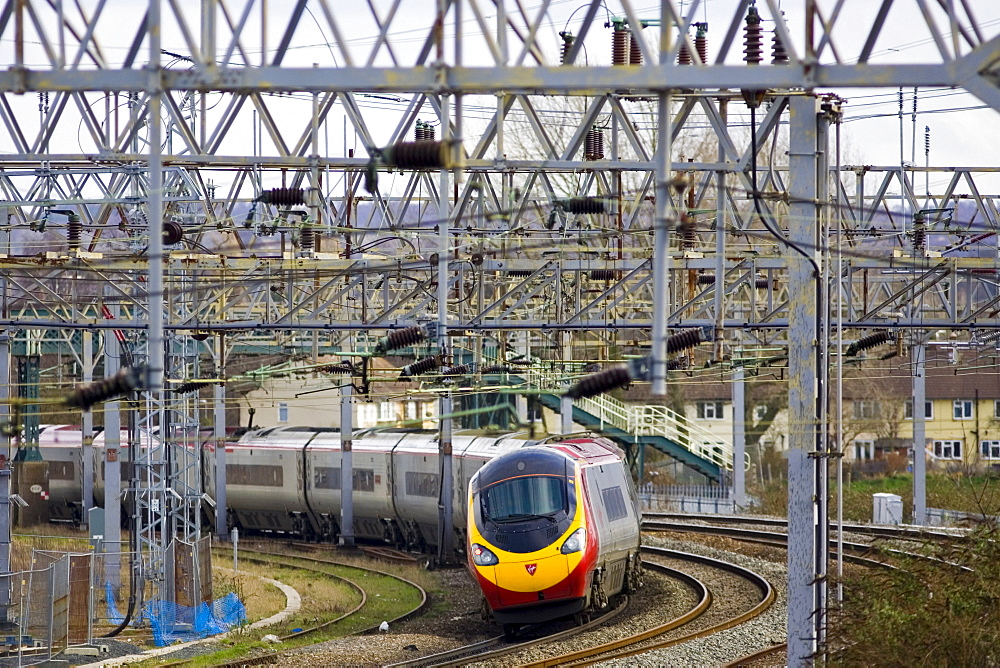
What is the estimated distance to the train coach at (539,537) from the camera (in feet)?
58.1

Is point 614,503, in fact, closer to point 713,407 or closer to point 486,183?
point 486,183

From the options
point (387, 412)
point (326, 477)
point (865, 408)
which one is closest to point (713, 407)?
point (865, 408)

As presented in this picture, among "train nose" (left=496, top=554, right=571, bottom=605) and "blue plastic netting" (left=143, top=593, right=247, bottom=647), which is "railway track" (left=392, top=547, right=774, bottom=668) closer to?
"train nose" (left=496, top=554, right=571, bottom=605)

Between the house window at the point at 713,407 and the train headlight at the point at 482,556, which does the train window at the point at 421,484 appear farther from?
the house window at the point at 713,407

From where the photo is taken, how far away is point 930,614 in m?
10.7

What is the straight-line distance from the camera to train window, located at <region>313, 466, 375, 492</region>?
95.9 feet

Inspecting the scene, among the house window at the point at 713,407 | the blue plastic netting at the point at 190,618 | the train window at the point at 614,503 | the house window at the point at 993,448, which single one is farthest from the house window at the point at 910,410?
the blue plastic netting at the point at 190,618

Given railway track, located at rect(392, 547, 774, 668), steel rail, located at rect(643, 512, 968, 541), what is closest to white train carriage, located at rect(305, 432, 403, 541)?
steel rail, located at rect(643, 512, 968, 541)

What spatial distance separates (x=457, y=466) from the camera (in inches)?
1038

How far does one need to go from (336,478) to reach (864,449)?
91.4ft

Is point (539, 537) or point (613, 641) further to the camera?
point (539, 537)

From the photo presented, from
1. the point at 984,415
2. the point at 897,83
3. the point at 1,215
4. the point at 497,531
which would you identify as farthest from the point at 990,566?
the point at 984,415

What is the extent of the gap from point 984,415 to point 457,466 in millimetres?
31486

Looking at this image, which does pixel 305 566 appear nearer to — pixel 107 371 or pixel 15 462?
pixel 107 371
